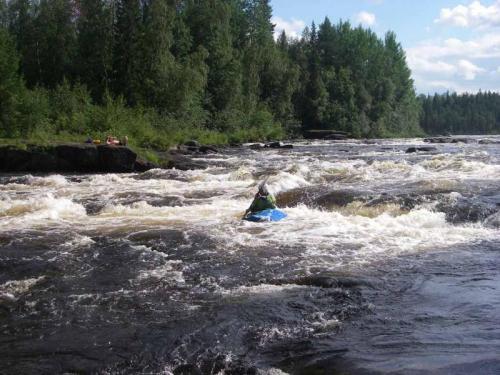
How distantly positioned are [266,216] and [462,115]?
141078 mm

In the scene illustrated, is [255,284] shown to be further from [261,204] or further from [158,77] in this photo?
[158,77]

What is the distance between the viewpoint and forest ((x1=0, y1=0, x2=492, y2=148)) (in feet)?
102

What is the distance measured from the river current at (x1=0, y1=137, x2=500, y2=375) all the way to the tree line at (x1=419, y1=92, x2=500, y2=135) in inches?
4854

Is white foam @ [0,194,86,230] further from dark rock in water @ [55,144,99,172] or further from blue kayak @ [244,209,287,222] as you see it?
dark rock in water @ [55,144,99,172]

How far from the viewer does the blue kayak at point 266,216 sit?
11.7 m

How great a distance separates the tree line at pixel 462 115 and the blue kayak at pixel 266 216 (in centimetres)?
12366

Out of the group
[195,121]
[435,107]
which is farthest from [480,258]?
[435,107]

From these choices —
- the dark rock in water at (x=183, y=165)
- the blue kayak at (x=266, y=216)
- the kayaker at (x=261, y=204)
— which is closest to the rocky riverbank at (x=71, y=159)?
the dark rock in water at (x=183, y=165)

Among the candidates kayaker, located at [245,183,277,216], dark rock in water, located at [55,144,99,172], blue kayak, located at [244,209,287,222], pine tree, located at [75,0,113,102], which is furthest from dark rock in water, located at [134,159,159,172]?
pine tree, located at [75,0,113,102]

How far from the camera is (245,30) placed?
65.4 meters

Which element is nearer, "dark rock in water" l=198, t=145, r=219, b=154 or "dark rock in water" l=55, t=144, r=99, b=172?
"dark rock in water" l=55, t=144, r=99, b=172

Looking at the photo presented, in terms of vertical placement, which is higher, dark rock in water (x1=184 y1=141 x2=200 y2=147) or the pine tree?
the pine tree

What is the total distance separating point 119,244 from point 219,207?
4267mm

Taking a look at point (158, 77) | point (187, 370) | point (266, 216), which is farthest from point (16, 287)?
point (158, 77)
